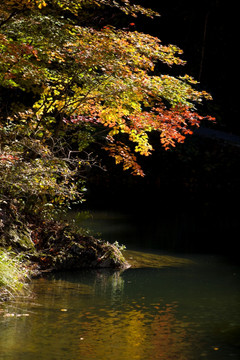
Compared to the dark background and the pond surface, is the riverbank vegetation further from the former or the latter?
the dark background

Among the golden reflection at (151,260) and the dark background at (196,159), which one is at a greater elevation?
the dark background at (196,159)

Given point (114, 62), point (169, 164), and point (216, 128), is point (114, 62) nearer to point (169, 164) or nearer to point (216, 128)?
point (169, 164)

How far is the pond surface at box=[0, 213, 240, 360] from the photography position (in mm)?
5633

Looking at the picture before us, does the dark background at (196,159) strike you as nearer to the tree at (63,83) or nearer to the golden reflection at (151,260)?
the golden reflection at (151,260)

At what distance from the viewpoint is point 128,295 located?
26.0ft

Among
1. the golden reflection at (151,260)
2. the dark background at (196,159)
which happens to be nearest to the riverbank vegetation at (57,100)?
the golden reflection at (151,260)

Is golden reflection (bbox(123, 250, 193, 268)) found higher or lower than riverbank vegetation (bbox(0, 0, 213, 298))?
lower

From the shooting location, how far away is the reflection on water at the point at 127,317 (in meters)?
5.62

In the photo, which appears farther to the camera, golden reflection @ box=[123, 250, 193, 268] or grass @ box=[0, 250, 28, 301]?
golden reflection @ box=[123, 250, 193, 268]

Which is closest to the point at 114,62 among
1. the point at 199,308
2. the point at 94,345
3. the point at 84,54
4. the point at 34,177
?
the point at 84,54

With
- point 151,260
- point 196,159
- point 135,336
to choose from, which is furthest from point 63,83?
point 196,159

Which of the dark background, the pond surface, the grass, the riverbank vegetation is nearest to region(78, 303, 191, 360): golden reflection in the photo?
the pond surface

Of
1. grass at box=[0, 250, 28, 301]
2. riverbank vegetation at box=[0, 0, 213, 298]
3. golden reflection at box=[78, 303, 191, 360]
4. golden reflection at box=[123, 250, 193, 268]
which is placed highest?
riverbank vegetation at box=[0, 0, 213, 298]

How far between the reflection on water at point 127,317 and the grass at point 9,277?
0.23 m
